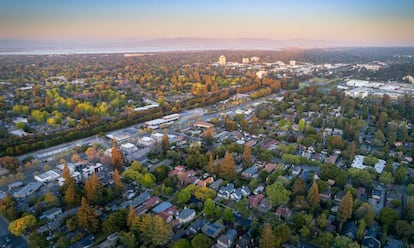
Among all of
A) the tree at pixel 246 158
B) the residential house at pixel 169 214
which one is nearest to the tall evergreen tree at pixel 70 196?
the residential house at pixel 169 214

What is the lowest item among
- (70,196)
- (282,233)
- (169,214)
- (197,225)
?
(197,225)

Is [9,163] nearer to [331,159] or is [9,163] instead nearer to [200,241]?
[200,241]

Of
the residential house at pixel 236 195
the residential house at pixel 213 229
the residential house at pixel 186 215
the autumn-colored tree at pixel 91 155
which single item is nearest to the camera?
the residential house at pixel 213 229

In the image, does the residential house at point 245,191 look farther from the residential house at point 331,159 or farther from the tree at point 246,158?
the residential house at point 331,159

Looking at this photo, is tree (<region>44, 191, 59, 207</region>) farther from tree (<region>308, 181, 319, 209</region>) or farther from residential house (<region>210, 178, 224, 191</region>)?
tree (<region>308, 181, 319, 209</region>)

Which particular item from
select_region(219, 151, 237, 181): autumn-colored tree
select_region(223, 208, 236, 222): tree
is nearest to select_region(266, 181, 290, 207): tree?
select_region(223, 208, 236, 222): tree

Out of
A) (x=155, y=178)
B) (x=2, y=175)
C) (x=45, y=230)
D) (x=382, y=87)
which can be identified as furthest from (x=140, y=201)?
(x=382, y=87)

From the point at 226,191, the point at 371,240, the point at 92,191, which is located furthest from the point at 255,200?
the point at 92,191

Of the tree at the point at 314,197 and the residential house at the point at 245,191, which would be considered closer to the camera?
the tree at the point at 314,197
